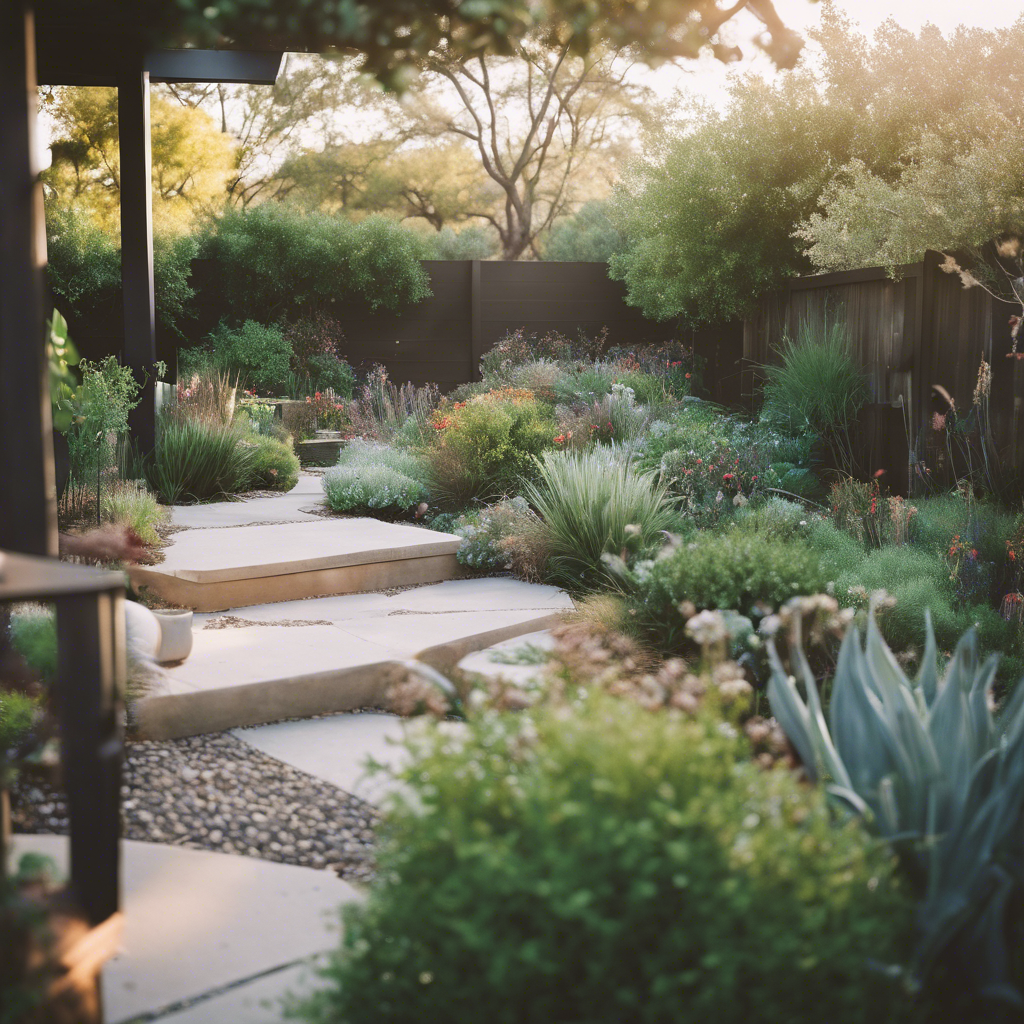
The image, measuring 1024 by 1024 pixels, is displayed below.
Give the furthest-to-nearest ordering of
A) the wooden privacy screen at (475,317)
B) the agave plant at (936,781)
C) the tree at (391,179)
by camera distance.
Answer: the tree at (391,179) < the wooden privacy screen at (475,317) < the agave plant at (936,781)

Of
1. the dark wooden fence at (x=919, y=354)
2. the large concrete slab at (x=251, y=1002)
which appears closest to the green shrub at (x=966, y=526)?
the dark wooden fence at (x=919, y=354)

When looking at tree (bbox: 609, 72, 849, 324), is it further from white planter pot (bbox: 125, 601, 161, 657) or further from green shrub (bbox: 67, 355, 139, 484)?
white planter pot (bbox: 125, 601, 161, 657)

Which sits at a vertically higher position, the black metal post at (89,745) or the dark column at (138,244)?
the dark column at (138,244)

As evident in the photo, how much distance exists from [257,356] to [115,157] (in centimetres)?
744

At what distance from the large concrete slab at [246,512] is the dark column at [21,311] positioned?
11.3 ft

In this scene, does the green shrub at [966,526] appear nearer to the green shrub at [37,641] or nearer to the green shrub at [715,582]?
the green shrub at [715,582]

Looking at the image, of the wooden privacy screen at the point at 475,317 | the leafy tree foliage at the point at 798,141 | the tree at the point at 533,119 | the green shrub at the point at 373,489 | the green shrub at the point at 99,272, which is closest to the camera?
the green shrub at the point at 373,489

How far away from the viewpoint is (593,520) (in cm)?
450

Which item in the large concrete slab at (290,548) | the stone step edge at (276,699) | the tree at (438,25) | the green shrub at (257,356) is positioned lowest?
the stone step edge at (276,699)

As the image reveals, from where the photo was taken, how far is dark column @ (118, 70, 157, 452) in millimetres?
6133

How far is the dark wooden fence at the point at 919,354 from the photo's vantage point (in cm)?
620

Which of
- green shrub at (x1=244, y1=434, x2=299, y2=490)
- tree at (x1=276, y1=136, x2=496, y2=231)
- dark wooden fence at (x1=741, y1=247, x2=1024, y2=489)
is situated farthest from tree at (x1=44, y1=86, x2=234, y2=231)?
dark wooden fence at (x1=741, y1=247, x2=1024, y2=489)

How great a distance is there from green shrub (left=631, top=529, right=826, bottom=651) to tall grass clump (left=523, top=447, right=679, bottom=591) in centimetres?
88

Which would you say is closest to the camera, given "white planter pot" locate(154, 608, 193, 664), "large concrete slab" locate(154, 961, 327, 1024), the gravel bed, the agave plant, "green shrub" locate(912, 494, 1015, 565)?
the agave plant
